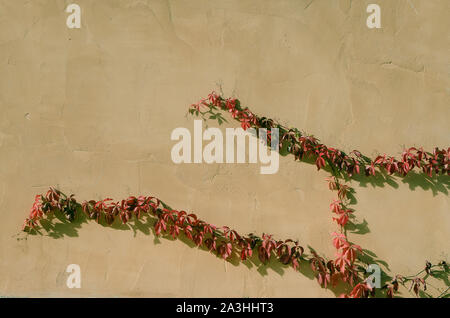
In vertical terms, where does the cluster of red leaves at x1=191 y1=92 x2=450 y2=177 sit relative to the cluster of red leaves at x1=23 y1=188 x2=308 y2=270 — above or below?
above

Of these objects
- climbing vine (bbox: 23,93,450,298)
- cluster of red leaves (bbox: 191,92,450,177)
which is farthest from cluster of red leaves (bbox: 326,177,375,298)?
cluster of red leaves (bbox: 191,92,450,177)

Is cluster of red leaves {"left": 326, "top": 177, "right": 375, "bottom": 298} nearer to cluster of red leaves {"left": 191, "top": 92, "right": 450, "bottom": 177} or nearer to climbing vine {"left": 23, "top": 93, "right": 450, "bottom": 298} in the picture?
climbing vine {"left": 23, "top": 93, "right": 450, "bottom": 298}

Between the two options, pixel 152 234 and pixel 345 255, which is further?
pixel 152 234

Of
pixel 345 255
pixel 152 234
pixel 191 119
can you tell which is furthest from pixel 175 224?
pixel 345 255

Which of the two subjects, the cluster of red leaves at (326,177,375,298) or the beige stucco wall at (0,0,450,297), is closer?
the cluster of red leaves at (326,177,375,298)

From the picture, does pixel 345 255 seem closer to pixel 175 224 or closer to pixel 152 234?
pixel 175 224
